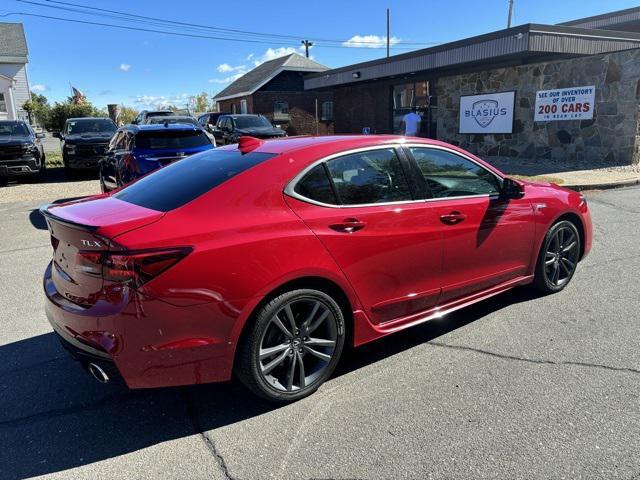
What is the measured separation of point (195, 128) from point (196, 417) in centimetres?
696

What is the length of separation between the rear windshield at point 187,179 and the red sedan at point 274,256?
0.02 metres

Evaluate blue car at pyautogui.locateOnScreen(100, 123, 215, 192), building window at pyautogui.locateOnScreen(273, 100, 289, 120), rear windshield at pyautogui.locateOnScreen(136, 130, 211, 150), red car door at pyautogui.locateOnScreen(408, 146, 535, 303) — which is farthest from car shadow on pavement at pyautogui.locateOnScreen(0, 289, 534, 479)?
building window at pyautogui.locateOnScreen(273, 100, 289, 120)

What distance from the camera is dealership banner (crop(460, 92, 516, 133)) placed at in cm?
1634

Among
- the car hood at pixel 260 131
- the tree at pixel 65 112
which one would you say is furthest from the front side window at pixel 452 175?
the tree at pixel 65 112

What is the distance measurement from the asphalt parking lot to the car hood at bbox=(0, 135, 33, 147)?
10.4m

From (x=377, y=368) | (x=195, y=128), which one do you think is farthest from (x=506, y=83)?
(x=377, y=368)

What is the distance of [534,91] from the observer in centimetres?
1548

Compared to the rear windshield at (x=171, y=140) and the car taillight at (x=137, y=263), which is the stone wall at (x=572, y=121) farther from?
the car taillight at (x=137, y=263)

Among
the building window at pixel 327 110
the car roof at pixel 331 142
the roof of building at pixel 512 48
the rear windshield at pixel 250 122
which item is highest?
the roof of building at pixel 512 48

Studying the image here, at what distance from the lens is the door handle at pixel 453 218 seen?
3748mm

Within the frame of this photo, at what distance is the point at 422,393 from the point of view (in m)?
3.25

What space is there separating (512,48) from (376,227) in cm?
1289

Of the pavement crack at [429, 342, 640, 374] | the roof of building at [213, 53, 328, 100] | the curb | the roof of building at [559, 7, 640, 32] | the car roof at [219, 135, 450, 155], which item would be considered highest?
the roof of building at [559, 7, 640, 32]

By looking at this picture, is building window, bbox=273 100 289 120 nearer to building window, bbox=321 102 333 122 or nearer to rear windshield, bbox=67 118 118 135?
building window, bbox=321 102 333 122
